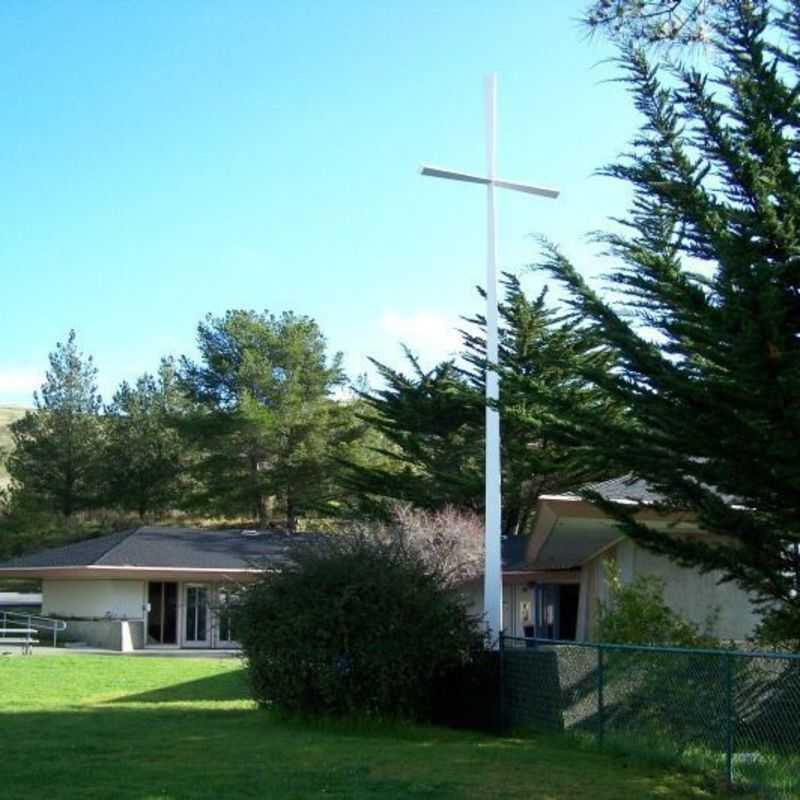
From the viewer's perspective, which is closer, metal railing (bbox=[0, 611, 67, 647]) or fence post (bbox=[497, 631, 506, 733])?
fence post (bbox=[497, 631, 506, 733])

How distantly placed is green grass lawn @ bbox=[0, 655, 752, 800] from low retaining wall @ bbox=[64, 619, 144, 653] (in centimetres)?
2124

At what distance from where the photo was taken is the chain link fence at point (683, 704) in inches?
416

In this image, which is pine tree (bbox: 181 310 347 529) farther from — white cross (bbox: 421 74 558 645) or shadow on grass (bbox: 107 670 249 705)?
white cross (bbox: 421 74 558 645)

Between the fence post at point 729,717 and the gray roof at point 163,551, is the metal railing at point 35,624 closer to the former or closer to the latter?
the gray roof at point 163,551

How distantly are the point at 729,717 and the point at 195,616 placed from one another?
33.3 meters

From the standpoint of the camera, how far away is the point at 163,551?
41.4 m

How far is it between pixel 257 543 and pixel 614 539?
961 inches

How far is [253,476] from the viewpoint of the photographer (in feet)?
182

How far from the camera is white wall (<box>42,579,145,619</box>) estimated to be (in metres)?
40.4

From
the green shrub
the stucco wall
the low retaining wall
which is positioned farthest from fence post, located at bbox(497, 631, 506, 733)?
the low retaining wall

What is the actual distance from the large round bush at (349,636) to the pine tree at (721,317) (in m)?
3.81

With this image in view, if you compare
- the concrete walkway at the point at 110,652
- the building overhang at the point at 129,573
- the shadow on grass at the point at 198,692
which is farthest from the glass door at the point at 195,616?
the shadow on grass at the point at 198,692

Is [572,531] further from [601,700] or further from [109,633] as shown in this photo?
[109,633]

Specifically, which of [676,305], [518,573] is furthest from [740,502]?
[518,573]
